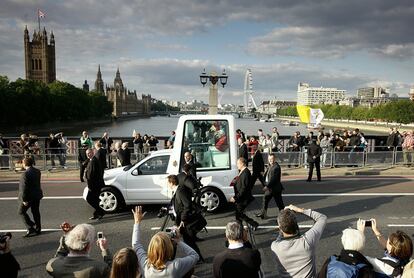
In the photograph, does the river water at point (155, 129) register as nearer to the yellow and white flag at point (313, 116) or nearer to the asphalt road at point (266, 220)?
the yellow and white flag at point (313, 116)

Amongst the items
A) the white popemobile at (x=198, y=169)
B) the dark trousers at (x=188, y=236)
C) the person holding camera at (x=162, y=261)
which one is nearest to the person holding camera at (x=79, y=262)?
the person holding camera at (x=162, y=261)

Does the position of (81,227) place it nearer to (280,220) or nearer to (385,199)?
(280,220)

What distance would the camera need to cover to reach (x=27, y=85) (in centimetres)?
7881

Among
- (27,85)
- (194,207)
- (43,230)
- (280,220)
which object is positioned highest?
(27,85)

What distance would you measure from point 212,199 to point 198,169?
864 millimetres

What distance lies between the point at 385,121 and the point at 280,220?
452ft

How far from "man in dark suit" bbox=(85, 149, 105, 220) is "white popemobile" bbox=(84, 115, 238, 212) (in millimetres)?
486

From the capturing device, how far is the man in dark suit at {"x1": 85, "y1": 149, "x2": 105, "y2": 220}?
29.2 ft

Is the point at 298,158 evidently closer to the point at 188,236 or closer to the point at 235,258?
the point at 188,236

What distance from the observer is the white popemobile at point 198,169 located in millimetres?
9562

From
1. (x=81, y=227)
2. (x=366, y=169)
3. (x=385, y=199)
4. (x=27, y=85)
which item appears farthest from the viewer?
(x=27, y=85)

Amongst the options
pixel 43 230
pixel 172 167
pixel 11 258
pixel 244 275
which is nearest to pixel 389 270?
pixel 244 275

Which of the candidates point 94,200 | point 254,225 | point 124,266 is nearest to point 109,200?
point 94,200

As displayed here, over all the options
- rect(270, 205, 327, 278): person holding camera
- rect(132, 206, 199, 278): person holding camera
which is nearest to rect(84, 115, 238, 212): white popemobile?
rect(270, 205, 327, 278): person holding camera
